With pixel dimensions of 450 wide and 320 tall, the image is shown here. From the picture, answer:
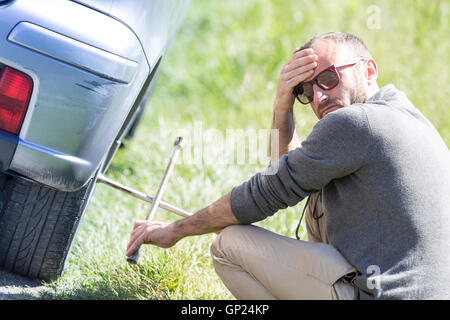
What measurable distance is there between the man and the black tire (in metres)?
0.35

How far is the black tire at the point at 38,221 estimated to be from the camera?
110 inches

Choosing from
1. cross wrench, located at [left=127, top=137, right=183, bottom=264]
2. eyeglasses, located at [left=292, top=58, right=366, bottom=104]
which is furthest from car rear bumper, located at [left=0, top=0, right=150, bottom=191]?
eyeglasses, located at [left=292, top=58, right=366, bottom=104]

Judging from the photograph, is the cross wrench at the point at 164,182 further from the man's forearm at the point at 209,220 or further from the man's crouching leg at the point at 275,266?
the man's crouching leg at the point at 275,266

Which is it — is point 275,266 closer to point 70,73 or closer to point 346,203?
point 346,203

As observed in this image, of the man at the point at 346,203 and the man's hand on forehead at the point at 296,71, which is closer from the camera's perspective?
the man at the point at 346,203

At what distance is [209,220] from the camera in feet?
8.27

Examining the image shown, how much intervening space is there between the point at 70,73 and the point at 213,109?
3302 millimetres

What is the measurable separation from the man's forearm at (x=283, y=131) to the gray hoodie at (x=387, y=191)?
639mm

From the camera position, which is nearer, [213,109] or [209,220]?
[209,220]

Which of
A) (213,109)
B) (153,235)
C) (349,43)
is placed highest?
(349,43)

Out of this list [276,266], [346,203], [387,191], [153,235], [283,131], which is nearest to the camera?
[387,191]
